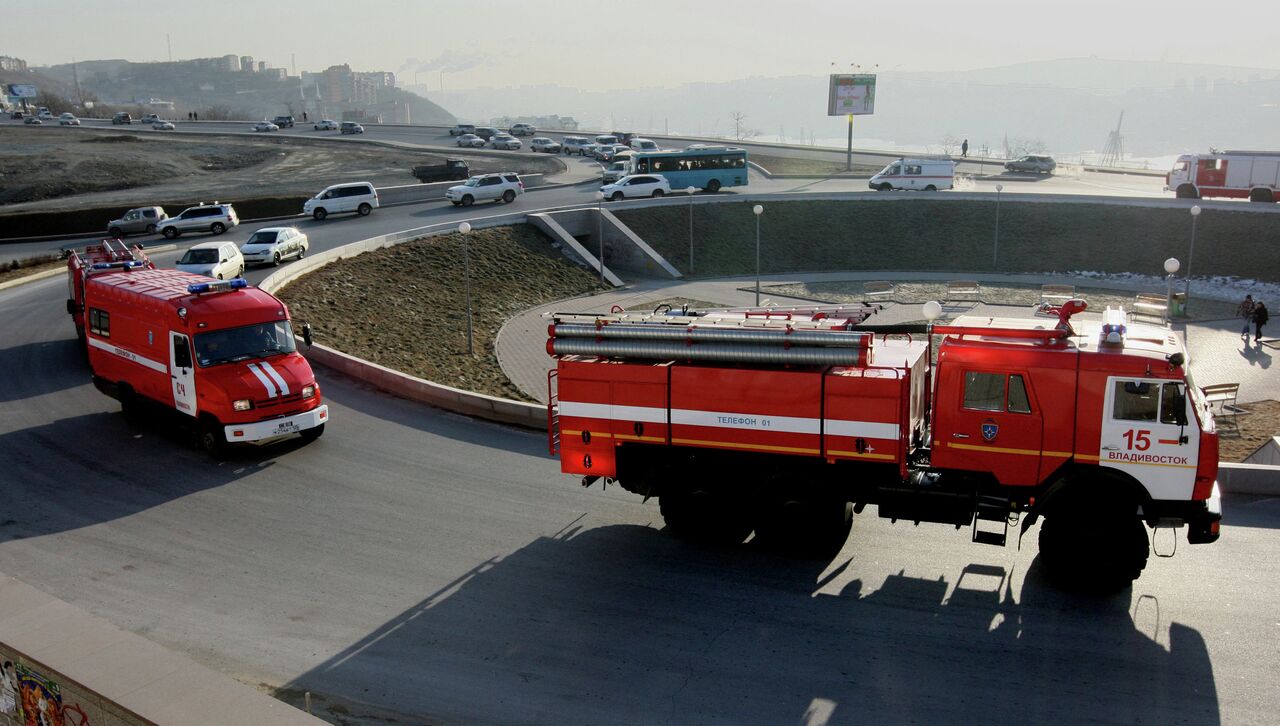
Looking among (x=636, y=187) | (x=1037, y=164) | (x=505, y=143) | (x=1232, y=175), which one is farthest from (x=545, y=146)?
(x=1232, y=175)

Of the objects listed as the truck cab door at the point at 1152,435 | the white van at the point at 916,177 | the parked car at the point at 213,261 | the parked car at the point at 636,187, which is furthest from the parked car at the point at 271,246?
the white van at the point at 916,177

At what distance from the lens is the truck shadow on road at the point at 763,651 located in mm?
9367

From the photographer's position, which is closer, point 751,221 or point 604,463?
point 604,463

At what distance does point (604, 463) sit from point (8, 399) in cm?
1410

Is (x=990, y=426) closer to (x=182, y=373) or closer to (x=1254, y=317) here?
(x=182, y=373)

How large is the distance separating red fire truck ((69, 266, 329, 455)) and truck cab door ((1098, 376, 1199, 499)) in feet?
41.8

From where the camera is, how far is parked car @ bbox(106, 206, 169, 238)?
4281 cm

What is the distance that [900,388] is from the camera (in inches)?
453

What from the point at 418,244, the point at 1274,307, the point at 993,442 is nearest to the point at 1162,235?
the point at 1274,307

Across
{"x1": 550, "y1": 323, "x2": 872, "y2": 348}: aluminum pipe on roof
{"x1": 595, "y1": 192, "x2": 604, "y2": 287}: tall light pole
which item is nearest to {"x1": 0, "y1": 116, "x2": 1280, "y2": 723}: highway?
{"x1": 550, "y1": 323, "x2": 872, "y2": 348}: aluminum pipe on roof

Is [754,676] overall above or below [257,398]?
below

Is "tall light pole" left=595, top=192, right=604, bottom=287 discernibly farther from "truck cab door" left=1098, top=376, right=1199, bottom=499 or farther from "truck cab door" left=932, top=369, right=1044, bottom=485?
"truck cab door" left=1098, top=376, right=1199, bottom=499

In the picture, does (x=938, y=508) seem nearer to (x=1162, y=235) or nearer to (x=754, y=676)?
(x=754, y=676)

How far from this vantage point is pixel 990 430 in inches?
462
